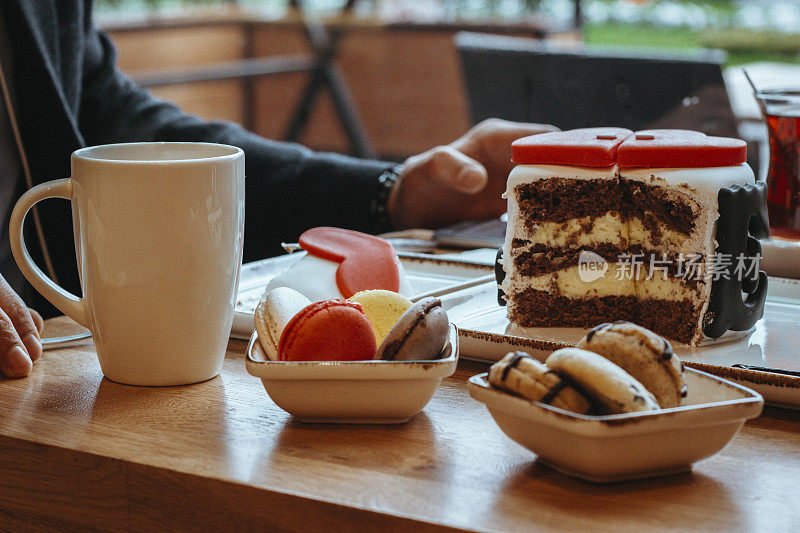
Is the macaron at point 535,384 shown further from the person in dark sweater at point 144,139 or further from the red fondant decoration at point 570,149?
the person in dark sweater at point 144,139

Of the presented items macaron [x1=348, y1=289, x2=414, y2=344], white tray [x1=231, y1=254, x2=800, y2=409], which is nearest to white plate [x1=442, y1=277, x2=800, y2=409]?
white tray [x1=231, y1=254, x2=800, y2=409]

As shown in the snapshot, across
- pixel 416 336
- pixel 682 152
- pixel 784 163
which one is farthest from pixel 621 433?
pixel 784 163

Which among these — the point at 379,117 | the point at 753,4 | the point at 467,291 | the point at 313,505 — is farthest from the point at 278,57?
the point at 313,505

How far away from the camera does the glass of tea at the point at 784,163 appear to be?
3.31ft

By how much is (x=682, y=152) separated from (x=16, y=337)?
61 centimetres

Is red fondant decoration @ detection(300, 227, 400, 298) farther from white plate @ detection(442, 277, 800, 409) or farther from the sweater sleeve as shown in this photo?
the sweater sleeve

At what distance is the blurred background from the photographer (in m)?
4.52

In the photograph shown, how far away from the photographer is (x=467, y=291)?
3.07ft

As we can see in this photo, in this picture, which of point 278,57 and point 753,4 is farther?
point 278,57

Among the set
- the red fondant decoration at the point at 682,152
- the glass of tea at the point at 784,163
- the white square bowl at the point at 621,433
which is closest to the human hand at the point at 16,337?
the white square bowl at the point at 621,433

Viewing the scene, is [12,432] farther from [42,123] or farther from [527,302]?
[42,123]

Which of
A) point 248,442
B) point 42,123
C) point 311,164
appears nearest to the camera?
point 248,442

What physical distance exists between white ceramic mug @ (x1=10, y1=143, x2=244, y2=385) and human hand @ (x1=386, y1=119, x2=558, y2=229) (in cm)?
62

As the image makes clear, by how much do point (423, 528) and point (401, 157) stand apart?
4709mm
